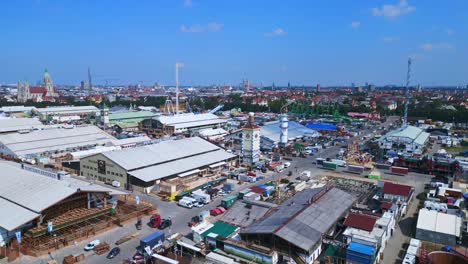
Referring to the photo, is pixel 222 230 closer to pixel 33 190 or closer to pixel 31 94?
pixel 33 190

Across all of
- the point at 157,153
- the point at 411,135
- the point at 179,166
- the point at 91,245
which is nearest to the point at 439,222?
the point at 91,245

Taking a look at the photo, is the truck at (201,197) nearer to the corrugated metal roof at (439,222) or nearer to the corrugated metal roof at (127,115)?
the corrugated metal roof at (439,222)

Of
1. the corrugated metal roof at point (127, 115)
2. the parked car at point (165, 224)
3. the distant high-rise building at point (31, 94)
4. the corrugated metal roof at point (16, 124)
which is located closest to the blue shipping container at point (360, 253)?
the parked car at point (165, 224)

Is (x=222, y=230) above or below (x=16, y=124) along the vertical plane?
below

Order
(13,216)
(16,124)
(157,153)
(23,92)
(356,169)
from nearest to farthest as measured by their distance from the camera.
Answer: (13,216) → (157,153) → (356,169) → (16,124) → (23,92)

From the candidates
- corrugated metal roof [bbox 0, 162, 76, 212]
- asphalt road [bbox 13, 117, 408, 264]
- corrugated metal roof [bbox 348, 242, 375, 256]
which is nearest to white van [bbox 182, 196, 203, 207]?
asphalt road [bbox 13, 117, 408, 264]

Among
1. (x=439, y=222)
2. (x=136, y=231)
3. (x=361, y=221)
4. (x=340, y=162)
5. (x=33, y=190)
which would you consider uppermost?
(x=33, y=190)

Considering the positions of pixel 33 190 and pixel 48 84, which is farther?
pixel 48 84
